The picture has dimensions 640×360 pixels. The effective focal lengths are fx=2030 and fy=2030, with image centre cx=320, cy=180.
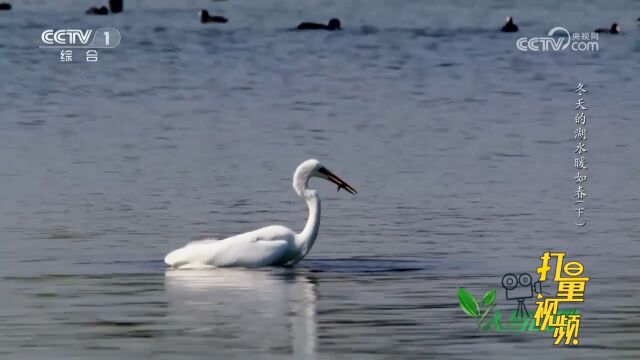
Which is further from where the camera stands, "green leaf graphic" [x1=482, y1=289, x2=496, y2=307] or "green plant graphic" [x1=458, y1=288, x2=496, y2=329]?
"green leaf graphic" [x1=482, y1=289, x2=496, y2=307]

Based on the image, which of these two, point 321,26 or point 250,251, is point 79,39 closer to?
point 321,26

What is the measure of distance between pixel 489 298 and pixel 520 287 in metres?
0.99

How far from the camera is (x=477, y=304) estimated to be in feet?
61.1

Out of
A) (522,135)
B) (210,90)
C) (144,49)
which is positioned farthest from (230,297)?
(144,49)

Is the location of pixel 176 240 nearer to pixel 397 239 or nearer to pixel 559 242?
pixel 397 239

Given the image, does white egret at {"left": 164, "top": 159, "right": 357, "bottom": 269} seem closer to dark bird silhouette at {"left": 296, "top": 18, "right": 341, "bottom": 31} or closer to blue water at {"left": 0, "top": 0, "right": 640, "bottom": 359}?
blue water at {"left": 0, "top": 0, "right": 640, "bottom": 359}

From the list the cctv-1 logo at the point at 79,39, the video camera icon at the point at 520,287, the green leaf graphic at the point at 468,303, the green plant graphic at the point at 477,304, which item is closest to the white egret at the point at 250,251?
the video camera icon at the point at 520,287

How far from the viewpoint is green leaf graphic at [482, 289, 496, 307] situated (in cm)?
1891

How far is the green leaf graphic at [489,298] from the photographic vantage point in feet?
62.0

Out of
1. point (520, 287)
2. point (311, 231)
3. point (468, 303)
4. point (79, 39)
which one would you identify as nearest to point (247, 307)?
point (468, 303)

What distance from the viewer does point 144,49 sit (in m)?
76.2

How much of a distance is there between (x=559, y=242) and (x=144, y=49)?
53.3m

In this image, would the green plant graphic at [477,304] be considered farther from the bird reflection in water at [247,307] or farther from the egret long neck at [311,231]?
the egret long neck at [311,231]

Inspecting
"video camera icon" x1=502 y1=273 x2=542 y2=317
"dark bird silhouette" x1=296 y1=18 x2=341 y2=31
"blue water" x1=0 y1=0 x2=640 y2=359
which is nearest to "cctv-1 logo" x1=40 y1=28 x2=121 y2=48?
"blue water" x1=0 y1=0 x2=640 y2=359
